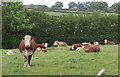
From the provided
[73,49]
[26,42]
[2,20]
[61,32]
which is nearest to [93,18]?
[61,32]

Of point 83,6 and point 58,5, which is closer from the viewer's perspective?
point 58,5

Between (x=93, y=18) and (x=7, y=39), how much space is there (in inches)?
437

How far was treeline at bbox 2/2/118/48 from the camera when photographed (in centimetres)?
3850

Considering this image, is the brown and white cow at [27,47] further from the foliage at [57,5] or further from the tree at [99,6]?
the tree at [99,6]

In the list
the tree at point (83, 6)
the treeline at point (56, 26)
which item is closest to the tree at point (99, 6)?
the tree at point (83, 6)

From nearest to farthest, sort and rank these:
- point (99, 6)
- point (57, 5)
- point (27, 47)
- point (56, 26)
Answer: point (27, 47) < point (56, 26) < point (57, 5) < point (99, 6)

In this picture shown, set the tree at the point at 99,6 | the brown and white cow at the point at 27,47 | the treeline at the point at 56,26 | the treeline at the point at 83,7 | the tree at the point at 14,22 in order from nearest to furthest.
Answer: the brown and white cow at the point at 27,47 < the treeline at the point at 56,26 < the tree at the point at 14,22 < the treeline at the point at 83,7 < the tree at the point at 99,6

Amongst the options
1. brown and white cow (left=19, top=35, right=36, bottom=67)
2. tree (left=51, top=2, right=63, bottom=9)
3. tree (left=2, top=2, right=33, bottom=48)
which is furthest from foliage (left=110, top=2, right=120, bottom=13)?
brown and white cow (left=19, top=35, right=36, bottom=67)

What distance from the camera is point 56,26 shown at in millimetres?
40250

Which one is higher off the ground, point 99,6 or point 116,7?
point 116,7

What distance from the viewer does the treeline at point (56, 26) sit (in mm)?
38500

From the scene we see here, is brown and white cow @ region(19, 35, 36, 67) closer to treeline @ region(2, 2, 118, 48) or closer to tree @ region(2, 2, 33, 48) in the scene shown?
tree @ region(2, 2, 33, 48)

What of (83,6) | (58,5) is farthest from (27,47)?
(83,6)

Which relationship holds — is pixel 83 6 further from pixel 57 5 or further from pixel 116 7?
pixel 116 7
